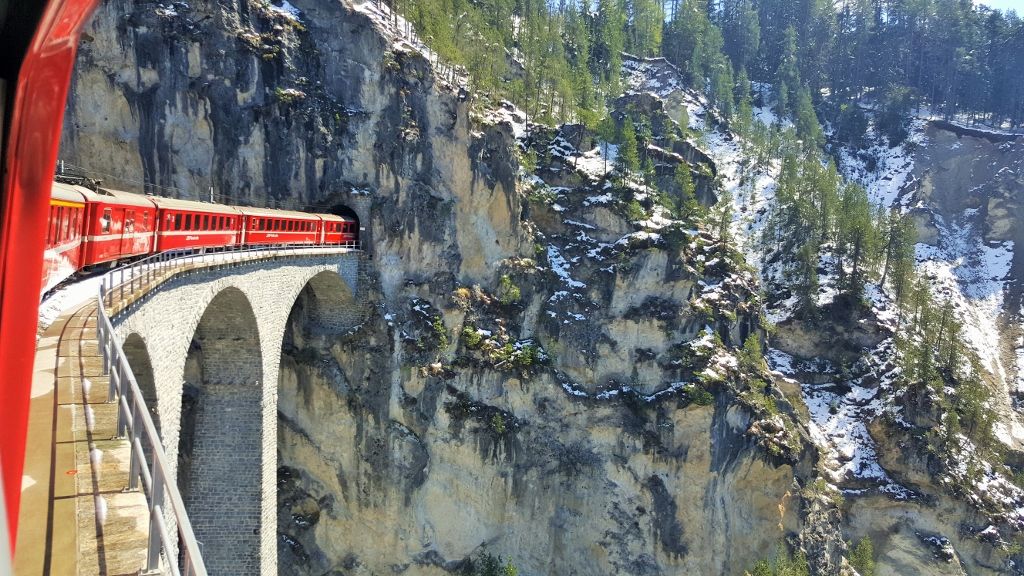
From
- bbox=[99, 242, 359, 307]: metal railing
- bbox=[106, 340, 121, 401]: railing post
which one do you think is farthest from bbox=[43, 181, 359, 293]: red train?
bbox=[106, 340, 121, 401]: railing post

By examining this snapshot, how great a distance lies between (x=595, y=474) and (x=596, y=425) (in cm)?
275

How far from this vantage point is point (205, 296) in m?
17.0

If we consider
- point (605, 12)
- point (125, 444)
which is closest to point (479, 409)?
point (125, 444)

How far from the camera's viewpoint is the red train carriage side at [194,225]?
55.7ft

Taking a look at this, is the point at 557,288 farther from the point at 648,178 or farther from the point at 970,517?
the point at 970,517

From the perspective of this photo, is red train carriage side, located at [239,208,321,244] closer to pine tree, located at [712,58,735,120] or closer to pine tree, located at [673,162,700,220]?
pine tree, located at [673,162,700,220]

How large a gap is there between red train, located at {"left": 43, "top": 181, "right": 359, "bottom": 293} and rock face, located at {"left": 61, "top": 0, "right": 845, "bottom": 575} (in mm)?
7700

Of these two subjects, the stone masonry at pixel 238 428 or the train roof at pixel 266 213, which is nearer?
the stone masonry at pixel 238 428

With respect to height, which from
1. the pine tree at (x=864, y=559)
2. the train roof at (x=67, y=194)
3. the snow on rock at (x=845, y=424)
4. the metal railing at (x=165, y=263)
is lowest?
the pine tree at (x=864, y=559)

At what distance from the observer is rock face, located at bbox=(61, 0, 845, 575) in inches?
1169

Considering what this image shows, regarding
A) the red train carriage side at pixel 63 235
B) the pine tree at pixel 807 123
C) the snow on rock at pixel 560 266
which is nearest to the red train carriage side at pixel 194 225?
the red train carriage side at pixel 63 235

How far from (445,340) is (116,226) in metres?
19.9

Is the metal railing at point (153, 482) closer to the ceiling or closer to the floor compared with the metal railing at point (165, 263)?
closer to the floor

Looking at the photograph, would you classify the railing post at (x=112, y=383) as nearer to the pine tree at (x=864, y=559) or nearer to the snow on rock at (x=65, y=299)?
the snow on rock at (x=65, y=299)
